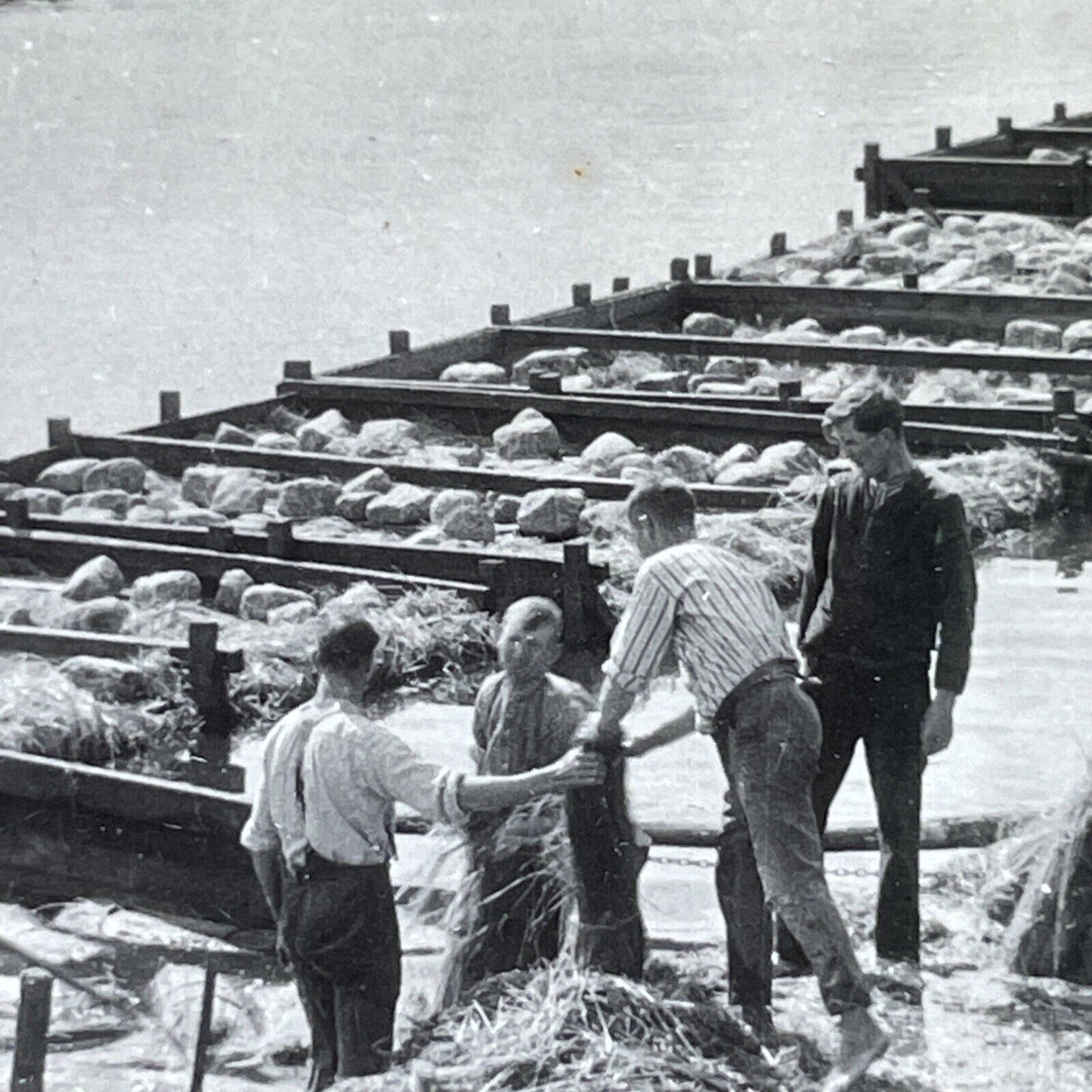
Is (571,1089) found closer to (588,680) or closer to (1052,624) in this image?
(588,680)

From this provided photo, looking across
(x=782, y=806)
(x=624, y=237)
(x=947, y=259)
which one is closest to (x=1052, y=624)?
(x=782, y=806)

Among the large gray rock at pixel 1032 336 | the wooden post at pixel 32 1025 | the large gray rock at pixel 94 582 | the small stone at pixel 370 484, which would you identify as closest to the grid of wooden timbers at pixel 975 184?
the large gray rock at pixel 1032 336

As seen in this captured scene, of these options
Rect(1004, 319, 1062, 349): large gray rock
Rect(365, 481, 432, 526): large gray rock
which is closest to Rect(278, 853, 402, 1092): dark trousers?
Rect(365, 481, 432, 526): large gray rock

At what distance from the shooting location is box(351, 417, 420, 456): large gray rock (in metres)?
16.3

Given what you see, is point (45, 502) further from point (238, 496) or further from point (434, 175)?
point (434, 175)

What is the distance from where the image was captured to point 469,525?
13.6 m

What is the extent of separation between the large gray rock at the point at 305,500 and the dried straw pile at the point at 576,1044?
8324mm

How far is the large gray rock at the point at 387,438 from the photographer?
640 inches

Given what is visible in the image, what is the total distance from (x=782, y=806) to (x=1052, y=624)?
20.1 ft

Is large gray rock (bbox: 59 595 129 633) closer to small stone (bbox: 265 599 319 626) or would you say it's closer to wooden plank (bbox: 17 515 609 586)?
small stone (bbox: 265 599 319 626)

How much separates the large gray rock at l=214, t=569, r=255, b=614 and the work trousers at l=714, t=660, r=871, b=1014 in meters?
6.35

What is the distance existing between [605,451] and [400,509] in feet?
6.18

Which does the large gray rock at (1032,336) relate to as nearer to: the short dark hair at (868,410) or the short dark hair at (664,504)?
the short dark hair at (868,410)

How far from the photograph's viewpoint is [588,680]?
11.0 meters
